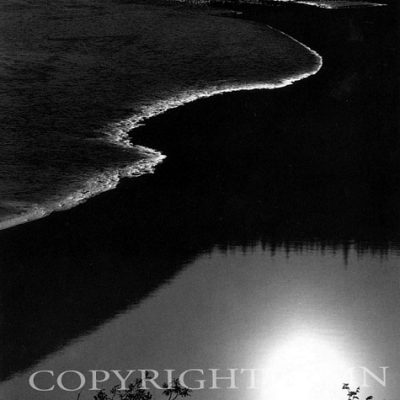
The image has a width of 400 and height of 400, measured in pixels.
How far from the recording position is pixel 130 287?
5.21 metres

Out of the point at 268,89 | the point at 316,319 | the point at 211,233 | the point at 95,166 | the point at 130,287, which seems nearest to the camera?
the point at 316,319

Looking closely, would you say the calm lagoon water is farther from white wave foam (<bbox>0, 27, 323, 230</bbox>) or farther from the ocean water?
the ocean water

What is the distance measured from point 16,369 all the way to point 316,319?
1508 millimetres

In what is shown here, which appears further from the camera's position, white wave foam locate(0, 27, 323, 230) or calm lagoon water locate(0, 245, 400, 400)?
white wave foam locate(0, 27, 323, 230)

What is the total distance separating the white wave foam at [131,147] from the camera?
638cm

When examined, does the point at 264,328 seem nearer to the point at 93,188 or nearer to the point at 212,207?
the point at 212,207

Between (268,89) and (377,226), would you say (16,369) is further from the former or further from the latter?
(268,89)

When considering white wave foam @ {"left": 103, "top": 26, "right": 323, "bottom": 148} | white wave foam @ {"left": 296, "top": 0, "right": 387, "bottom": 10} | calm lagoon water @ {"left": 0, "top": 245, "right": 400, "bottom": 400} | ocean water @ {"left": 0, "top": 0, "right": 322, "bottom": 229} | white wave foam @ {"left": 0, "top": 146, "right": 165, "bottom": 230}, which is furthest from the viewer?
white wave foam @ {"left": 296, "top": 0, "right": 387, "bottom": 10}

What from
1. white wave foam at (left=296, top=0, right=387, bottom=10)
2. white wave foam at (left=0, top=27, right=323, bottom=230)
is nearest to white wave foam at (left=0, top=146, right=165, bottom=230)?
white wave foam at (left=0, top=27, right=323, bottom=230)

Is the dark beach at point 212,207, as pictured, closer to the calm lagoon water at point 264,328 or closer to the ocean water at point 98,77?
the calm lagoon water at point 264,328

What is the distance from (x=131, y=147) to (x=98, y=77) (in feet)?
8.57

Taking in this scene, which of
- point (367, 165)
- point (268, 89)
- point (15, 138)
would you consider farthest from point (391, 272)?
point (268, 89)

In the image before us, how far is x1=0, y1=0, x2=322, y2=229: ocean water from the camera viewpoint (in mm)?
7148

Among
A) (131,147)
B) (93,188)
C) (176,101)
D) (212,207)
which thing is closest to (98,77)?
(176,101)
